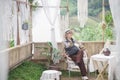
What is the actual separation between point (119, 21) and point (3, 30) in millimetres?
1500

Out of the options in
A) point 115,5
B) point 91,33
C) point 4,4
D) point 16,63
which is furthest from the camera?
point 91,33

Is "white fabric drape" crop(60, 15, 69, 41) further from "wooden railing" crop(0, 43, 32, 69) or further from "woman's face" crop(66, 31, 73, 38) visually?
"wooden railing" crop(0, 43, 32, 69)

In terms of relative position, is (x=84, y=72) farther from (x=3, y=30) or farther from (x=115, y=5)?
(x=3, y=30)

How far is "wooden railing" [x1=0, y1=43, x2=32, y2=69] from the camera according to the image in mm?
5584

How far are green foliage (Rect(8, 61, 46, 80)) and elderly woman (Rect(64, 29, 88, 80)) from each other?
0.88m

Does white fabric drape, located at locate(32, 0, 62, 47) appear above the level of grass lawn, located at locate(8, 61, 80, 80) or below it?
above

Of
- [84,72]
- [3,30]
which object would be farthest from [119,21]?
[84,72]

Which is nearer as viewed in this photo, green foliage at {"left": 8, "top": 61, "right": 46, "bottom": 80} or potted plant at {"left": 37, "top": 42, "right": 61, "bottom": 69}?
green foliage at {"left": 8, "top": 61, "right": 46, "bottom": 80}

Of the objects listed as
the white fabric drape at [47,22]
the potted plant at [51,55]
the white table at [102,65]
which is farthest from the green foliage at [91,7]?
the white table at [102,65]

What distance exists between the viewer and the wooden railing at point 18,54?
5.58 meters

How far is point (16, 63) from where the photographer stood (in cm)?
610

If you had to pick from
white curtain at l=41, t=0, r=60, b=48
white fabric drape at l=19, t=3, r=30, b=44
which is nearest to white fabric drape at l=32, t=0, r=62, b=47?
white curtain at l=41, t=0, r=60, b=48

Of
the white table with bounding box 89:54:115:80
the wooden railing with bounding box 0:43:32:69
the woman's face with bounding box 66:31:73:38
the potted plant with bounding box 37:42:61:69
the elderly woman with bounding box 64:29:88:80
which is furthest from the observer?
the potted plant with bounding box 37:42:61:69

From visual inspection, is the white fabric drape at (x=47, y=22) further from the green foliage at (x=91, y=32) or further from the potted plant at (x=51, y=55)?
the green foliage at (x=91, y=32)
